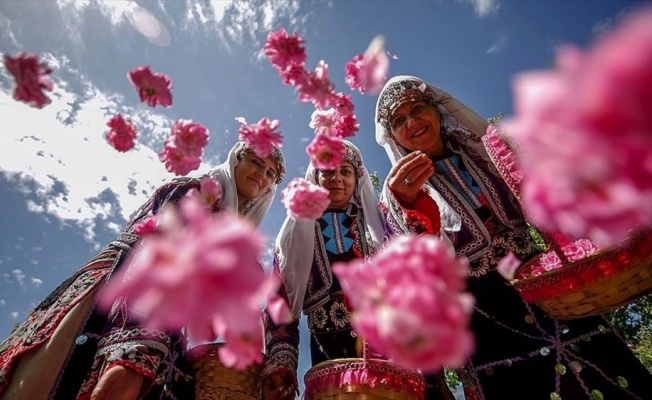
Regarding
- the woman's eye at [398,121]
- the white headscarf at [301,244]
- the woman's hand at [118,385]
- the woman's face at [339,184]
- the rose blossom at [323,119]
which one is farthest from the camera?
the woman's face at [339,184]

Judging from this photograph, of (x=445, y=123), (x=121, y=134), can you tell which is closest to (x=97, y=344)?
(x=121, y=134)

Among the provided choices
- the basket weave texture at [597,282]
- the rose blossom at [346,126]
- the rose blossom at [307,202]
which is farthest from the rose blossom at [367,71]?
the basket weave texture at [597,282]

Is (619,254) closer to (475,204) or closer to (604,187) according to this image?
(475,204)

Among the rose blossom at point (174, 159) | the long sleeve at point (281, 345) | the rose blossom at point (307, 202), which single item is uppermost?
the rose blossom at point (174, 159)

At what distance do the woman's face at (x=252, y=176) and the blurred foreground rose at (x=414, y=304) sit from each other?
7.20 ft

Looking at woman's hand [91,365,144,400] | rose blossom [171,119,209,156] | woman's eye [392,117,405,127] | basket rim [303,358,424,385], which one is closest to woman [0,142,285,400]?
woman's hand [91,365,144,400]

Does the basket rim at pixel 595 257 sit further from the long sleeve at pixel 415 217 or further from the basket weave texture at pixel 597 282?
the long sleeve at pixel 415 217

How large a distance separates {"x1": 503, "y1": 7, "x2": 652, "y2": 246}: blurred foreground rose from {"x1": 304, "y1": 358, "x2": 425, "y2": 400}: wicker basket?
123cm

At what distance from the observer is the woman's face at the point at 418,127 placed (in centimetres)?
249

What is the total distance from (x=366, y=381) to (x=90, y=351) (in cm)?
124

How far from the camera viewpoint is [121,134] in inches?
82.7

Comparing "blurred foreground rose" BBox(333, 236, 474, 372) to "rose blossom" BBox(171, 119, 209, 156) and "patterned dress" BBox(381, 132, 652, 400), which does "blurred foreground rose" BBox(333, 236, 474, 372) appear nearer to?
"patterned dress" BBox(381, 132, 652, 400)

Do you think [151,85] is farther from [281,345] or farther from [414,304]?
[414,304]

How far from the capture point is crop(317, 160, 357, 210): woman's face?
2.76 metres
